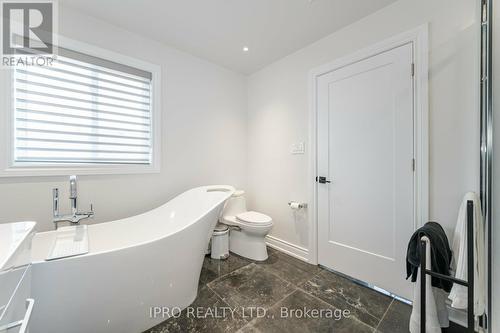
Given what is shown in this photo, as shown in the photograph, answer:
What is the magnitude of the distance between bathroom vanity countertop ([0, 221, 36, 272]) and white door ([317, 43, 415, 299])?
6.94 feet

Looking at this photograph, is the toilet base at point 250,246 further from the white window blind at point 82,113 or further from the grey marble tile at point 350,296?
the white window blind at point 82,113

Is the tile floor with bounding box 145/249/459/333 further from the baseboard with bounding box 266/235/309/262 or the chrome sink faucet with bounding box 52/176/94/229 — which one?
the chrome sink faucet with bounding box 52/176/94/229

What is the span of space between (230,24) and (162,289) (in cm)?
227

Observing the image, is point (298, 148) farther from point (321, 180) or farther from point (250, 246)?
point (250, 246)

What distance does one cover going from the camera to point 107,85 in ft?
6.32

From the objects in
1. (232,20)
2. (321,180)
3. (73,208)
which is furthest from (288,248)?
(232,20)

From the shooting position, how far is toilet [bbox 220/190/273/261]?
216 centimetres

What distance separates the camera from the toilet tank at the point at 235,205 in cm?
246

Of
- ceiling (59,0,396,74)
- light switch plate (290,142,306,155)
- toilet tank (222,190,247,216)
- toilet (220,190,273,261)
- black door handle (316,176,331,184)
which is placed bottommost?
toilet (220,190,273,261)

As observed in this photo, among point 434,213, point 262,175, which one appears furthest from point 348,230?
point 262,175

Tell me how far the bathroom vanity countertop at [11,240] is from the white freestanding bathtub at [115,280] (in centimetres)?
22

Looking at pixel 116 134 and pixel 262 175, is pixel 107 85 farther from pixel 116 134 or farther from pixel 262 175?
pixel 262 175

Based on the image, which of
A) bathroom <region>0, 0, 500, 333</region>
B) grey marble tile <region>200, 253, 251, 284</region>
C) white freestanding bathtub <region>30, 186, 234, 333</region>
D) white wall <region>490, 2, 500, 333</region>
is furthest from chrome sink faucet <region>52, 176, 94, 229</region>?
white wall <region>490, 2, 500, 333</region>

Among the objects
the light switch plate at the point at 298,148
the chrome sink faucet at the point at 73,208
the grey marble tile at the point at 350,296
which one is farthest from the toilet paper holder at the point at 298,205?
the chrome sink faucet at the point at 73,208
